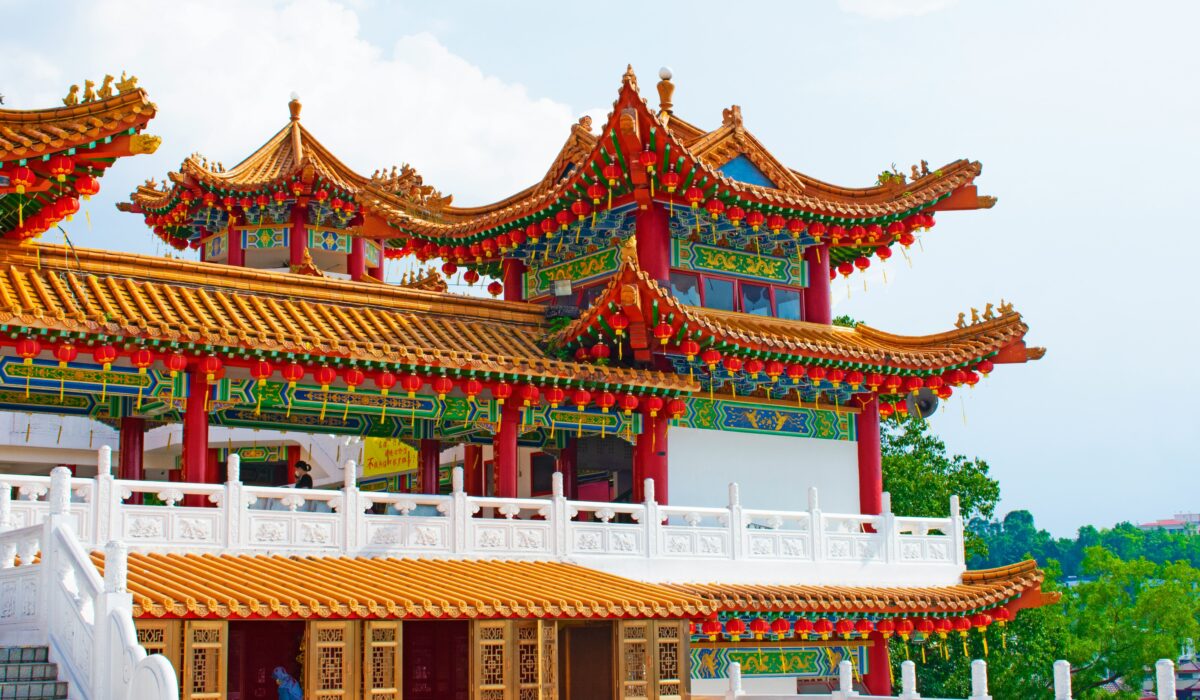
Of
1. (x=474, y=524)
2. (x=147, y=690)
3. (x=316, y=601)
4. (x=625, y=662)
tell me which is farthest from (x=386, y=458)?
(x=147, y=690)

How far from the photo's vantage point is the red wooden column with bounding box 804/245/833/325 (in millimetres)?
21781

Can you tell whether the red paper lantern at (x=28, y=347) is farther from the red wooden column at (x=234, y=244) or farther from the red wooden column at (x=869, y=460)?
the red wooden column at (x=234, y=244)

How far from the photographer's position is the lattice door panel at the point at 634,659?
1509 cm

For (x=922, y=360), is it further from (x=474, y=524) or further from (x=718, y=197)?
(x=474, y=524)

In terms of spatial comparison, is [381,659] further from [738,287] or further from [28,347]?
[738,287]

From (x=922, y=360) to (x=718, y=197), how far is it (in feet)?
12.3

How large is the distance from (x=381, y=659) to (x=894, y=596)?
7744 millimetres

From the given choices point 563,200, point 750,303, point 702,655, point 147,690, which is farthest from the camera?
point 750,303

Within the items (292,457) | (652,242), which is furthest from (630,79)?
(292,457)

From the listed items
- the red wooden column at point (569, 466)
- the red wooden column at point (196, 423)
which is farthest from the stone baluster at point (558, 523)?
the red wooden column at point (196, 423)

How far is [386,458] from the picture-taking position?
24219 millimetres

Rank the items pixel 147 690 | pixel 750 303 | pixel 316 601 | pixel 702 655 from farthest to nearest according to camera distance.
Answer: pixel 750 303
pixel 702 655
pixel 316 601
pixel 147 690

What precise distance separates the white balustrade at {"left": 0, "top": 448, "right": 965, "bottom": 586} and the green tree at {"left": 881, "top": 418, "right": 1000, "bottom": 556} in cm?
1389

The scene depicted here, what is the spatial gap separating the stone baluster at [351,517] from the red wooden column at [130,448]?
401 centimetres
